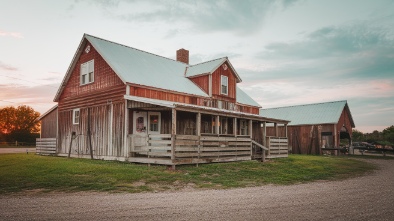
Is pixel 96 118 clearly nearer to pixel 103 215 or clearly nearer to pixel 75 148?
pixel 75 148

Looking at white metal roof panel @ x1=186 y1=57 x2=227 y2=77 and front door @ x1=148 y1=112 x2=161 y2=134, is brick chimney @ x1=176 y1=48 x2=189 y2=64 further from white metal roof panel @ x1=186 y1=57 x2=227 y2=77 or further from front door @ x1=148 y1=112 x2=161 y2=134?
front door @ x1=148 y1=112 x2=161 y2=134

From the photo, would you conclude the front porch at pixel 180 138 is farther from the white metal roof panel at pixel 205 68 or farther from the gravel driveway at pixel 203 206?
the gravel driveway at pixel 203 206

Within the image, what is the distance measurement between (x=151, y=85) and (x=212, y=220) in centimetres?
1418

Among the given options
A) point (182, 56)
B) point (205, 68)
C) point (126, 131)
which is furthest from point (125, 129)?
point (182, 56)

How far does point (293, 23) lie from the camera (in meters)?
19.7

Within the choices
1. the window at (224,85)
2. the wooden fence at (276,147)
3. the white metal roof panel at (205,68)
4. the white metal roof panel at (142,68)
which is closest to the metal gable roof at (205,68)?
the white metal roof panel at (205,68)

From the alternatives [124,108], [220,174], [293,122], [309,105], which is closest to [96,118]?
[124,108]

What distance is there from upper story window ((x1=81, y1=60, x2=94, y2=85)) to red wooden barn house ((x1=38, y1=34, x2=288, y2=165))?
71 millimetres

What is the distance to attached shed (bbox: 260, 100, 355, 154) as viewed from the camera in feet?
111

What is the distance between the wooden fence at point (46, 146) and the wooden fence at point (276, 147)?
653 inches

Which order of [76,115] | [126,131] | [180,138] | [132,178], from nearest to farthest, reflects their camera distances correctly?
1. [132,178]
2. [180,138]
3. [126,131]
4. [76,115]

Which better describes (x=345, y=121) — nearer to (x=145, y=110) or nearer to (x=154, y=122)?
(x=154, y=122)

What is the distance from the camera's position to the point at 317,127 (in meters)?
34.6

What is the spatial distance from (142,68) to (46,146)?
1078 centimetres
